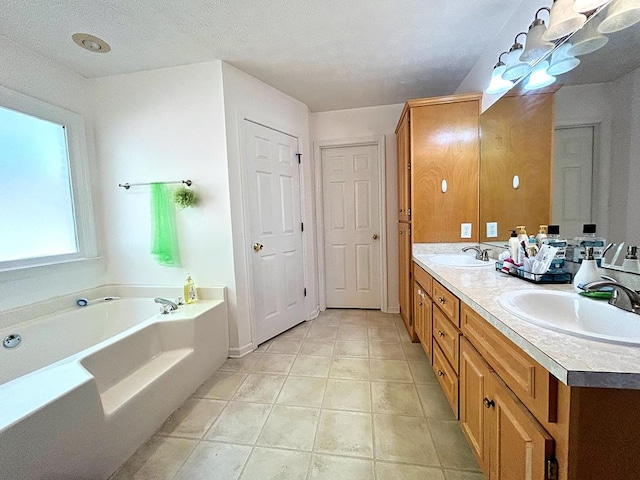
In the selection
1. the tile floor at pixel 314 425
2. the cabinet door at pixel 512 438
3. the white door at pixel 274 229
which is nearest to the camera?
the cabinet door at pixel 512 438

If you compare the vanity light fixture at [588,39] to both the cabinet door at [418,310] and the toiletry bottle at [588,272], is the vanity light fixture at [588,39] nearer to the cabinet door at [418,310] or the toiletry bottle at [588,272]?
the toiletry bottle at [588,272]

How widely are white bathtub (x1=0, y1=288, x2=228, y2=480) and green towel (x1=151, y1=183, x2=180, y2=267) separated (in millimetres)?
437

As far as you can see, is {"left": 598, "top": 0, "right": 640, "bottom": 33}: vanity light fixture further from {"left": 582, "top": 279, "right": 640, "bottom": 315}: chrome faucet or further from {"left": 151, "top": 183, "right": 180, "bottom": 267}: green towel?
{"left": 151, "top": 183, "right": 180, "bottom": 267}: green towel

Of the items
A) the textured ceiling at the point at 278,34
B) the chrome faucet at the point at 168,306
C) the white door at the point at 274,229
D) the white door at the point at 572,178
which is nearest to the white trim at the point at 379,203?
the white door at the point at 274,229

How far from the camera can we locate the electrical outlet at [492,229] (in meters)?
1.90

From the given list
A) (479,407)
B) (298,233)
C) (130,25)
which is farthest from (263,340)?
(130,25)

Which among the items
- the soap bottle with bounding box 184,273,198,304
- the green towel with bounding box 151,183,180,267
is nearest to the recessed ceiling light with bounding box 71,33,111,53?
the green towel with bounding box 151,183,180,267

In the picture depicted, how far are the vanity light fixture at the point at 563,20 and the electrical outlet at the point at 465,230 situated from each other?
1238mm

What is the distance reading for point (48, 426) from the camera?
963 millimetres

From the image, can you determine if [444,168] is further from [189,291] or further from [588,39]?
[189,291]

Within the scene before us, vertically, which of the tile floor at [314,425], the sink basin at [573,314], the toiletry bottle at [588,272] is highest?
the toiletry bottle at [588,272]

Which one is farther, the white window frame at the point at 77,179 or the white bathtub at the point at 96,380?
the white window frame at the point at 77,179

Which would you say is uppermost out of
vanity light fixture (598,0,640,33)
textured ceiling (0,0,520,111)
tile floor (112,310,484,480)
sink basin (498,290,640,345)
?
textured ceiling (0,0,520,111)

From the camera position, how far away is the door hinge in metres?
0.64
